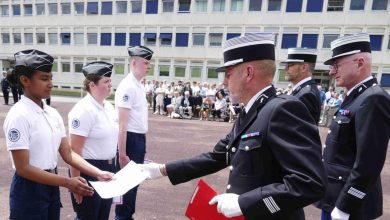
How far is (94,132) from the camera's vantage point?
9.57ft

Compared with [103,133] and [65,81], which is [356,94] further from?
[65,81]

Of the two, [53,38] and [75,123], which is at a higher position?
[53,38]

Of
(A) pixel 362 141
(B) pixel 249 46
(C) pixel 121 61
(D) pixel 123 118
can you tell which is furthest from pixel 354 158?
(C) pixel 121 61

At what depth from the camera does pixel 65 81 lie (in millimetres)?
42031

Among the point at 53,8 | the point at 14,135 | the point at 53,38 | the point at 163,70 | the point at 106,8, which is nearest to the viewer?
the point at 14,135

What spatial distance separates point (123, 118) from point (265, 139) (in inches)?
96.0

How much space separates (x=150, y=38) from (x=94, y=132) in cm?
3580

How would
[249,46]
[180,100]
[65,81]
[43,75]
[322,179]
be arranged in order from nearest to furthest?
[322,179], [249,46], [43,75], [180,100], [65,81]

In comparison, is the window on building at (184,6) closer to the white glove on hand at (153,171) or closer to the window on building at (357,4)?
the window on building at (357,4)

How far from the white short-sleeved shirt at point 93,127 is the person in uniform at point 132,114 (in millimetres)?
635

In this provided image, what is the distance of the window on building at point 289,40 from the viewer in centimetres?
3125

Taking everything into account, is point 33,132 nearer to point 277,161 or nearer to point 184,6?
point 277,161

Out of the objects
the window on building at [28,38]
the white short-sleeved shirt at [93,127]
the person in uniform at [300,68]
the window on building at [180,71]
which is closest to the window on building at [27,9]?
the window on building at [28,38]

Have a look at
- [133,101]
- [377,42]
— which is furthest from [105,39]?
[133,101]
